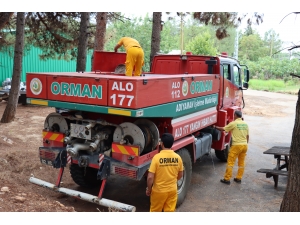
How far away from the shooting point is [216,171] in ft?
24.2

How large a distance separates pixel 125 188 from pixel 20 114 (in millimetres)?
7969

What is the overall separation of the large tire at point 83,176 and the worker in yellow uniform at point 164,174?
1.77m

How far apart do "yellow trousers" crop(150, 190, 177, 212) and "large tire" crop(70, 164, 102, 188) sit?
1.72m

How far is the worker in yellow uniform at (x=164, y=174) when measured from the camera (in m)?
4.00

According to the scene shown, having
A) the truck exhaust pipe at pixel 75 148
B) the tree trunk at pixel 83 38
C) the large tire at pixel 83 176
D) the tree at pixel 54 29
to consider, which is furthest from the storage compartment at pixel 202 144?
the tree at pixel 54 29

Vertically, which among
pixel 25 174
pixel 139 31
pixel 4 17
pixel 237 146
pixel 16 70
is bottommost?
pixel 25 174

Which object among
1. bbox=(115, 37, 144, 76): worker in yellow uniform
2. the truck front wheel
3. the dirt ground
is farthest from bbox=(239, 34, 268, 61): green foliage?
bbox=(115, 37, 144, 76): worker in yellow uniform

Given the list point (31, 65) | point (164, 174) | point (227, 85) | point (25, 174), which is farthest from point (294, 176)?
point (31, 65)

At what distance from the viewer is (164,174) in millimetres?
4027

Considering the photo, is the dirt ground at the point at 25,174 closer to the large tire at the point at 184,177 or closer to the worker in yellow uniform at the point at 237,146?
the large tire at the point at 184,177

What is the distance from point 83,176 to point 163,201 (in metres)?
1.96

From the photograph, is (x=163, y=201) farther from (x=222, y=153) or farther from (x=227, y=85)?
(x=222, y=153)

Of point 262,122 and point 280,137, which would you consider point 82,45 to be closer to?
point 280,137

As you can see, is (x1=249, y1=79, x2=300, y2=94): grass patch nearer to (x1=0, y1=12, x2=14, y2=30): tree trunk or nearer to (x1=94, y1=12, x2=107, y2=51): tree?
(x1=94, y1=12, x2=107, y2=51): tree
